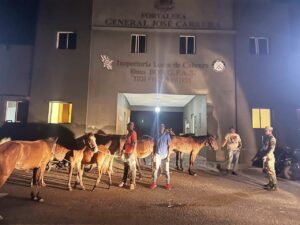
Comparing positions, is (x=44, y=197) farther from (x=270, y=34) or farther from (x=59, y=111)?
(x=270, y=34)

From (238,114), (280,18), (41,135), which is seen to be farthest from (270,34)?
(41,135)

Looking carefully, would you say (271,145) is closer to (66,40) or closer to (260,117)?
(260,117)

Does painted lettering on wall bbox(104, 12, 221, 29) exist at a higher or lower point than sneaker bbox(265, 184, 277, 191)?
higher

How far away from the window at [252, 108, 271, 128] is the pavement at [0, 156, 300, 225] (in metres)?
4.53

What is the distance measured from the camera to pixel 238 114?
562 inches

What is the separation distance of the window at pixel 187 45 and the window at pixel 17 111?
921 cm

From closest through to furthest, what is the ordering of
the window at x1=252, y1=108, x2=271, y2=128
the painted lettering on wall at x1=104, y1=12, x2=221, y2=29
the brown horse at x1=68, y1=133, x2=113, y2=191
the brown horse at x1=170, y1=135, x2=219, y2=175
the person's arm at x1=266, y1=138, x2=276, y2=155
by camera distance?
1. the brown horse at x1=68, y1=133, x2=113, y2=191
2. the person's arm at x1=266, y1=138, x2=276, y2=155
3. the brown horse at x1=170, y1=135, x2=219, y2=175
4. the window at x1=252, y1=108, x2=271, y2=128
5. the painted lettering on wall at x1=104, y1=12, x2=221, y2=29

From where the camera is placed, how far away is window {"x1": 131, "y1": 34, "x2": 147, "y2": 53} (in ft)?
49.0

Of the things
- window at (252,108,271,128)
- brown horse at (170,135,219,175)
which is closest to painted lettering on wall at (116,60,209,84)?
window at (252,108,271,128)

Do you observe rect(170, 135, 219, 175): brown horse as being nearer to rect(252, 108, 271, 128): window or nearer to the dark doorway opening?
rect(252, 108, 271, 128): window

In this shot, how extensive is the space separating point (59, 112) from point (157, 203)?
9.60 m

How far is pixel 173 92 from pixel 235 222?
31.7 feet

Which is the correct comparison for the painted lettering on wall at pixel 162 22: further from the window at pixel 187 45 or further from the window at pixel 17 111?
the window at pixel 17 111

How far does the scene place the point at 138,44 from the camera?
589 inches
